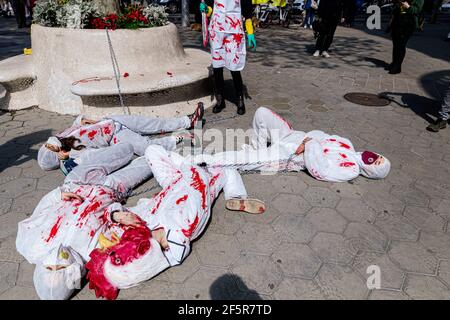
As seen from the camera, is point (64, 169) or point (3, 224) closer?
point (3, 224)

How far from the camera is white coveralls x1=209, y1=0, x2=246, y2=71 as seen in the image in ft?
13.1

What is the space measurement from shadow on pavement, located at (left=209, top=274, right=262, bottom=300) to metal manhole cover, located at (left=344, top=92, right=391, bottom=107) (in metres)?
4.00

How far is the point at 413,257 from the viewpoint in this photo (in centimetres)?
225

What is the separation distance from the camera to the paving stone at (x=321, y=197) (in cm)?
279

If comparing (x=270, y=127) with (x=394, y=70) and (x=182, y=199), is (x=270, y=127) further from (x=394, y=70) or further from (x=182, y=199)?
(x=394, y=70)

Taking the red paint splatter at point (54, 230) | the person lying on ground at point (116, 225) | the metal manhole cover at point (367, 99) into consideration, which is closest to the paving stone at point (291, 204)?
the person lying on ground at point (116, 225)

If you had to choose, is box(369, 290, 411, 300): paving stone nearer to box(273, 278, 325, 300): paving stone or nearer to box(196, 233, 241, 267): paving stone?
box(273, 278, 325, 300): paving stone

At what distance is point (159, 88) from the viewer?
4055 millimetres

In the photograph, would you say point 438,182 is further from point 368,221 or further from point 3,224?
point 3,224

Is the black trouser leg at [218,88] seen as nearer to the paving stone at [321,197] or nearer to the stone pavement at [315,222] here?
the stone pavement at [315,222]

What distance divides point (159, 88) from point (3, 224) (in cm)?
232

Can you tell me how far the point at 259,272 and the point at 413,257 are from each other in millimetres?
1144

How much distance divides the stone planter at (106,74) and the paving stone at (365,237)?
9.38ft
